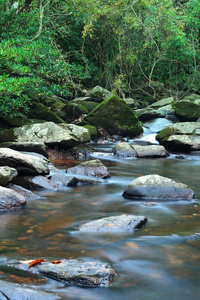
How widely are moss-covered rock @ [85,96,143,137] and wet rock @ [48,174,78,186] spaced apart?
665cm

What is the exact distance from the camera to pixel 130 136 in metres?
13.5

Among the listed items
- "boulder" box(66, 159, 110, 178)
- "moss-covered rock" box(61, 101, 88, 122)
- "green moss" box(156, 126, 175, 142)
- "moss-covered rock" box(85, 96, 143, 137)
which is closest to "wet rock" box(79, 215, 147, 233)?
"boulder" box(66, 159, 110, 178)

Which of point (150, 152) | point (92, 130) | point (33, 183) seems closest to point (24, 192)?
point (33, 183)

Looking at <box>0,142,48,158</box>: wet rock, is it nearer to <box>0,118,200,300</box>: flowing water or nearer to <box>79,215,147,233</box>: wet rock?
<box>0,118,200,300</box>: flowing water

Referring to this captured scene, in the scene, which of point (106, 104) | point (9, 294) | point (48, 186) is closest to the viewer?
point (9, 294)

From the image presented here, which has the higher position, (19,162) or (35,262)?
(19,162)

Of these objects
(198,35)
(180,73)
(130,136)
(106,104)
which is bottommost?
(130,136)

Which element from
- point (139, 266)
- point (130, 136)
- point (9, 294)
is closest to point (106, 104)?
point (130, 136)

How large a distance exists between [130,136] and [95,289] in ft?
36.6

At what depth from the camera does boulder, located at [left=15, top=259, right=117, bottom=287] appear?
2596 millimetres

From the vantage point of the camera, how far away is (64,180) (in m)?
6.43

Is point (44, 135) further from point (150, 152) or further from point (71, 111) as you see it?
point (71, 111)

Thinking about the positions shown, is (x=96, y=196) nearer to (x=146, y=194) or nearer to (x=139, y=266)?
(x=146, y=194)

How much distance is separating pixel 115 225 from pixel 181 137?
8.12 m
